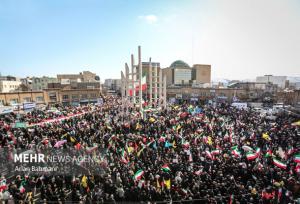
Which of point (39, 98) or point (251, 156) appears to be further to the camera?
point (39, 98)

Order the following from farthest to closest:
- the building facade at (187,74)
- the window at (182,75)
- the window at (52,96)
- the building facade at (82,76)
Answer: the window at (182,75) → the building facade at (187,74) → the building facade at (82,76) → the window at (52,96)

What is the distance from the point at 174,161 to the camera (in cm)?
991

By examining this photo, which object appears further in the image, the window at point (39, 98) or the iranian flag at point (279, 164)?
the window at point (39, 98)

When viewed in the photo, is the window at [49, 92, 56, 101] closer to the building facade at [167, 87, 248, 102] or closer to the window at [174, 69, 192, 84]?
the building facade at [167, 87, 248, 102]

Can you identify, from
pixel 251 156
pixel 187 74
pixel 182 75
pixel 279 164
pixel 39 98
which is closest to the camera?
pixel 279 164

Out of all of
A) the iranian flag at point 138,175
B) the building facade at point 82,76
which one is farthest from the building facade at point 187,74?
the iranian flag at point 138,175

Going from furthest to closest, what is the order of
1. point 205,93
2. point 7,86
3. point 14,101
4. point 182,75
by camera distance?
point 182,75 < point 205,93 < point 7,86 < point 14,101

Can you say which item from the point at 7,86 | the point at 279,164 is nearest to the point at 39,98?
the point at 7,86

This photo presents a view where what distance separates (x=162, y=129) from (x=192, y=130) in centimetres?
280

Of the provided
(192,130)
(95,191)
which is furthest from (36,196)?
(192,130)

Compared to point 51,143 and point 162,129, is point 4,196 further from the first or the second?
point 162,129

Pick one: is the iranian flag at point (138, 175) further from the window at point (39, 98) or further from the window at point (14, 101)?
the window at point (39, 98)

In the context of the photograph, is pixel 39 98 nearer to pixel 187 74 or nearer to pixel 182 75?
pixel 182 75

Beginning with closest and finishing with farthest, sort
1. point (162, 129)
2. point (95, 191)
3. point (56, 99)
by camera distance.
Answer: point (95, 191) < point (162, 129) < point (56, 99)
